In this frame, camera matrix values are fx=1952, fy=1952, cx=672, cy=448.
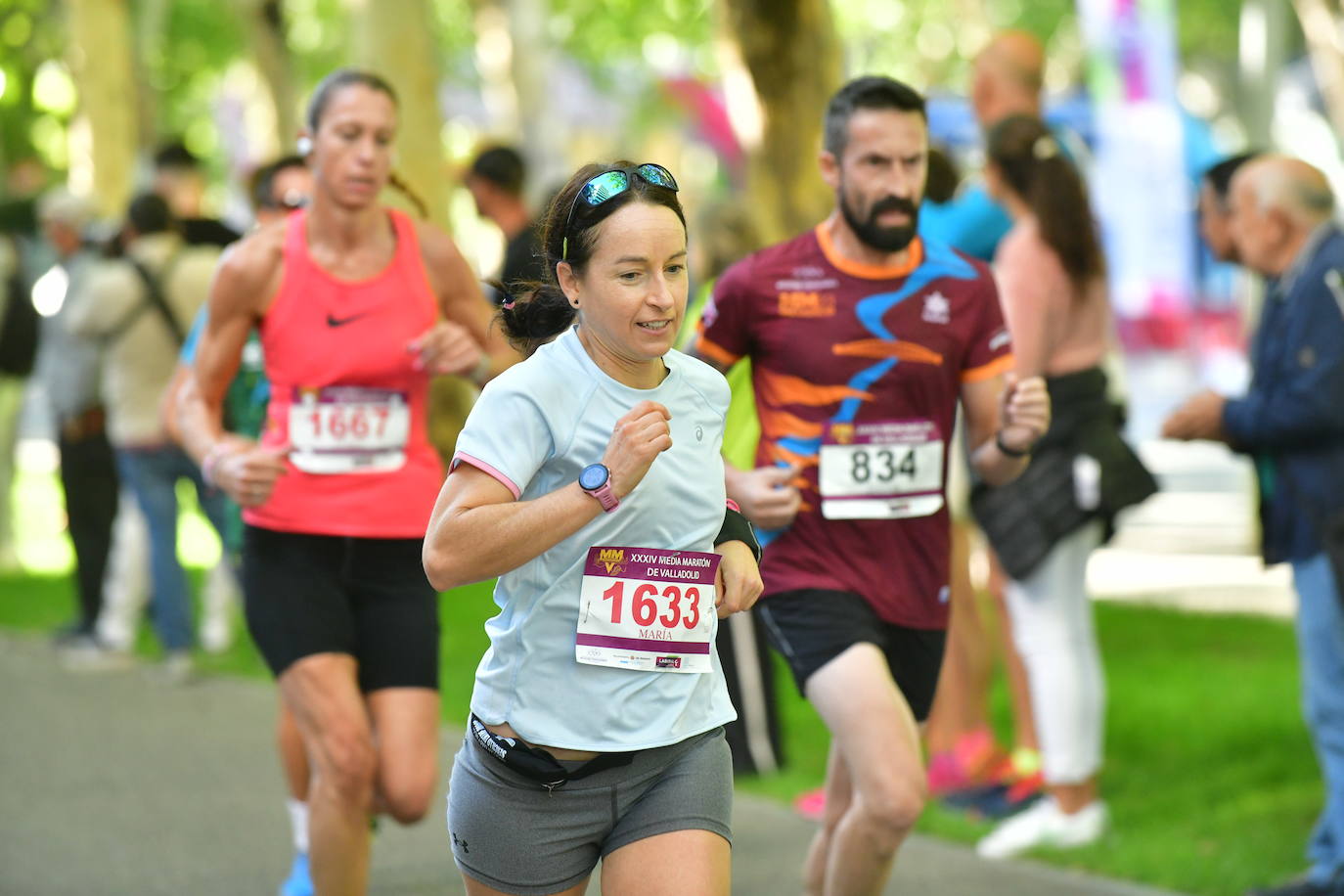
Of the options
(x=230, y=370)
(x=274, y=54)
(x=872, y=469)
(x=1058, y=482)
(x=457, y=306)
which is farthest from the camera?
(x=274, y=54)

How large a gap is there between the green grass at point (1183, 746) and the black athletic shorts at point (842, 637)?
5.29 ft

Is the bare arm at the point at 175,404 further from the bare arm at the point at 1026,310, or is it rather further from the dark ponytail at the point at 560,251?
the bare arm at the point at 1026,310

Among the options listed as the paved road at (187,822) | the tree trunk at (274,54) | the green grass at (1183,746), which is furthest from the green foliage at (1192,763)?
the tree trunk at (274,54)

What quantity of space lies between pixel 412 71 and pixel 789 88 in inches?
155

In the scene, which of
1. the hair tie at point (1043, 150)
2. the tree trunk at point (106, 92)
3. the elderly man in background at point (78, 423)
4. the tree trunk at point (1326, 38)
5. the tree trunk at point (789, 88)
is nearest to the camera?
the hair tie at point (1043, 150)

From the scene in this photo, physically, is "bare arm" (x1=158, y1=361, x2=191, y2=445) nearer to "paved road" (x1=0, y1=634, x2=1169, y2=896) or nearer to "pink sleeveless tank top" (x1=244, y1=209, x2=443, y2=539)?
"pink sleeveless tank top" (x1=244, y1=209, x2=443, y2=539)

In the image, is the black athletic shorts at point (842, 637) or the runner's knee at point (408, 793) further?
the runner's knee at point (408, 793)

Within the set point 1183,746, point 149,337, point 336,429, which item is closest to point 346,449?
point 336,429

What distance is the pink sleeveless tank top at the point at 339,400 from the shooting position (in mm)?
5234

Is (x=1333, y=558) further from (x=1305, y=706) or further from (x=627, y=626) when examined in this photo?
(x=627, y=626)

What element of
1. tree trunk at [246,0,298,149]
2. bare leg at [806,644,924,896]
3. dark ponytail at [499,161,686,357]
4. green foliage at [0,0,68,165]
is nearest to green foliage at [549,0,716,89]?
tree trunk at [246,0,298,149]

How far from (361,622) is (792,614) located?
1178 mm

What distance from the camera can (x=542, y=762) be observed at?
3.52 metres

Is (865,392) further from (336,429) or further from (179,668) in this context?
(179,668)
